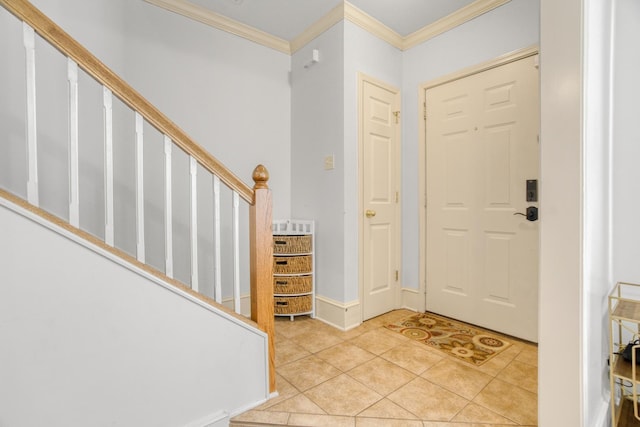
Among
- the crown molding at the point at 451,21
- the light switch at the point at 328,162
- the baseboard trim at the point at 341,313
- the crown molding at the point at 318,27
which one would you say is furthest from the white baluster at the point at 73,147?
the crown molding at the point at 451,21

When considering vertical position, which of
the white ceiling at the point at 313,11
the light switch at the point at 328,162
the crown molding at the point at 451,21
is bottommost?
the light switch at the point at 328,162

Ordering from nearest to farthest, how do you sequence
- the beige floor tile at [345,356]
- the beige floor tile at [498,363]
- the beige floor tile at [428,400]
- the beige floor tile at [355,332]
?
the beige floor tile at [428,400]
the beige floor tile at [498,363]
the beige floor tile at [345,356]
the beige floor tile at [355,332]

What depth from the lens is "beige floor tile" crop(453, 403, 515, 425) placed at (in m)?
1.41

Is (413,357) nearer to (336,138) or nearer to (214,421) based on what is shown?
(214,421)

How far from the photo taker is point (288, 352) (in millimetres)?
2109

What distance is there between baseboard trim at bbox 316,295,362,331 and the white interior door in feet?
2.52

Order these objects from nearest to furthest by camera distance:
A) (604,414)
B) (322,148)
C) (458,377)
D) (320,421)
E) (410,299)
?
(604,414) < (320,421) < (458,377) < (322,148) < (410,299)

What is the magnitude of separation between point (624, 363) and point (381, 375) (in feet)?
3.73

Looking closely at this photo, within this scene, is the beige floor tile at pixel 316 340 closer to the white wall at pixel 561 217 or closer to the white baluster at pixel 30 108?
the white wall at pixel 561 217

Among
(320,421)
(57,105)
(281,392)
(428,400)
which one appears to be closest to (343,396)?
(320,421)

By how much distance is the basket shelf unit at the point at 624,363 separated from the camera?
3.93 ft

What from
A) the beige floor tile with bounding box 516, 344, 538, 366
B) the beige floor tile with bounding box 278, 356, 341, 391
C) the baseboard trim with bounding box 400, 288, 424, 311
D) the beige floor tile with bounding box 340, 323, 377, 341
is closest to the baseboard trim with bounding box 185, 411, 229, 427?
the beige floor tile with bounding box 278, 356, 341, 391

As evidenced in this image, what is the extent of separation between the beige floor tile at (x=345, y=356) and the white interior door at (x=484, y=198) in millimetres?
1063

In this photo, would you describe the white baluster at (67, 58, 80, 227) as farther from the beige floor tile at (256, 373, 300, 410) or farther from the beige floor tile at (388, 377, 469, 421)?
the beige floor tile at (388, 377, 469, 421)
